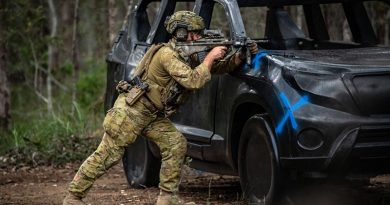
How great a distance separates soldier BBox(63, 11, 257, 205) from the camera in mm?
6777

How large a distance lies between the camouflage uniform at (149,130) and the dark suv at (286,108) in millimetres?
390

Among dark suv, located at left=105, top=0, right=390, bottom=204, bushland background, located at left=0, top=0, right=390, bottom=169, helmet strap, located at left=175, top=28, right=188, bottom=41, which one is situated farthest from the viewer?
bushland background, located at left=0, top=0, right=390, bottom=169

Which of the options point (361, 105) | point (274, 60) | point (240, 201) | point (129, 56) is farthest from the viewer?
point (129, 56)

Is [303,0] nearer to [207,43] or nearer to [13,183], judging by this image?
[207,43]

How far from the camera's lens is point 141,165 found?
8.88 metres

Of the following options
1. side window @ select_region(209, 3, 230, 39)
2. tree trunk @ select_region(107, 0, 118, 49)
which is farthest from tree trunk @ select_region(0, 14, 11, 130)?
side window @ select_region(209, 3, 230, 39)

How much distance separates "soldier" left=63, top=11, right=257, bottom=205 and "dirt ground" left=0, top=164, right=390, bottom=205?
53cm

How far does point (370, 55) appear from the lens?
6.82 m

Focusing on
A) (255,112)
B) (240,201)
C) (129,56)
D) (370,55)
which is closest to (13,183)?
(129,56)

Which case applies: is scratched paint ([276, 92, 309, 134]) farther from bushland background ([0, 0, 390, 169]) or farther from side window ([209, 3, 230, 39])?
side window ([209, 3, 230, 39])

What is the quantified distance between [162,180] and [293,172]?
1.19 meters

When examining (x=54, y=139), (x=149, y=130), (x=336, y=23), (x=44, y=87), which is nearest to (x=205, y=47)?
(x=149, y=130)

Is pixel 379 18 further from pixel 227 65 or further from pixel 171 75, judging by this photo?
pixel 171 75

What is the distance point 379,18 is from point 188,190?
8509mm
